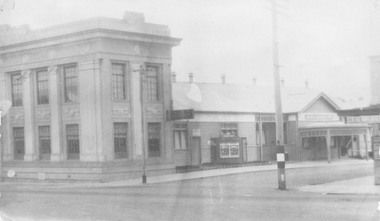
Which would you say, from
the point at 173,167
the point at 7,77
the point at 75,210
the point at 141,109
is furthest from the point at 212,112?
the point at 75,210

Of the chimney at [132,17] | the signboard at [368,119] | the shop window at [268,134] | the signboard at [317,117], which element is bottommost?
the shop window at [268,134]

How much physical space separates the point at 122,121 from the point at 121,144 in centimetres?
121

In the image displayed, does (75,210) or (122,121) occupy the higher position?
(122,121)

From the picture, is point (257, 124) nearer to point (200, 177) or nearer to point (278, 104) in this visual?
point (200, 177)

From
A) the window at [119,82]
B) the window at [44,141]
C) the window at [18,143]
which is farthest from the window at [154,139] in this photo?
the window at [18,143]

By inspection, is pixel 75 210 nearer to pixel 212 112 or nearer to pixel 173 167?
pixel 173 167

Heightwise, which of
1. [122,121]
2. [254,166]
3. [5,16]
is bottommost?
[254,166]

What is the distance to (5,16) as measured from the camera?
40.9 feet

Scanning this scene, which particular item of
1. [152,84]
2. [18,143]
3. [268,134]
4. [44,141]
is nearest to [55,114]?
[44,141]

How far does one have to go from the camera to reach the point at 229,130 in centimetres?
4056

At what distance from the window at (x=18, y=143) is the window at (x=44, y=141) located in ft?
4.70

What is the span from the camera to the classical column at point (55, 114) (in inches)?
1211

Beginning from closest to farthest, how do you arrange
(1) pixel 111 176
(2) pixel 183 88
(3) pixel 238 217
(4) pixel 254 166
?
(3) pixel 238 217 < (1) pixel 111 176 < (4) pixel 254 166 < (2) pixel 183 88

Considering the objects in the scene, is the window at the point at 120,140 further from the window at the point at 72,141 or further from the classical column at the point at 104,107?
the window at the point at 72,141
